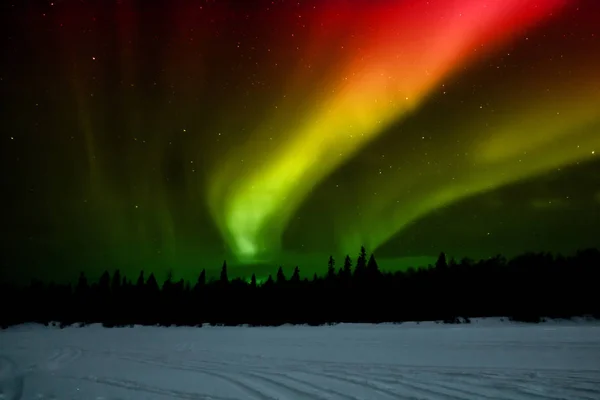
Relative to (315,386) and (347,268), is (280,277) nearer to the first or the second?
(347,268)

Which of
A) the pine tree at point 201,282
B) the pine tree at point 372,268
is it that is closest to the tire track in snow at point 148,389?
the pine tree at point 372,268

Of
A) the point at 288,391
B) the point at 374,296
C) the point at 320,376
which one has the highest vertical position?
the point at 374,296

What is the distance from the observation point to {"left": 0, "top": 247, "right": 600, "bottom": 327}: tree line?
46.3 m

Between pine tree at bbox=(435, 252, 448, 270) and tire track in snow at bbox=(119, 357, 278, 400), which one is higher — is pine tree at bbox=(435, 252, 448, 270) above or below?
above

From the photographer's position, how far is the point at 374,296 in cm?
5538

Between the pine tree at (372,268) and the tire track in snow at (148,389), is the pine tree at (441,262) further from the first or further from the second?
the tire track in snow at (148,389)

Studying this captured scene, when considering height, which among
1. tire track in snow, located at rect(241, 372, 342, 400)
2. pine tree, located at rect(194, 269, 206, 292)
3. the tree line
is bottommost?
tire track in snow, located at rect(241, 372, 342, 400)

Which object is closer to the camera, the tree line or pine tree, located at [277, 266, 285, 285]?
the tree line

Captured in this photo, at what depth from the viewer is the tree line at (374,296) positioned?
4631 centimetres

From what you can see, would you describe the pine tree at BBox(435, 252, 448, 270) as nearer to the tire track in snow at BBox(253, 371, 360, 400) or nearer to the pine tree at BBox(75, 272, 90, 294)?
the tire track in snow at BBox(253, 371, 360, 400)

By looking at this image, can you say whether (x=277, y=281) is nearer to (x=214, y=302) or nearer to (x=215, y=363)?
(x=214, y=302)

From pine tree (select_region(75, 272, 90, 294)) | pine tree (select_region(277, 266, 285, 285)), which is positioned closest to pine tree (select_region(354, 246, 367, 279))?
pine tree (select_region(277, 266, 285, 285))

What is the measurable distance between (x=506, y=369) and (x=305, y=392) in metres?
5.86

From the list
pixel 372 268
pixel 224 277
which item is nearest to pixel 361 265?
pixel 372 268
